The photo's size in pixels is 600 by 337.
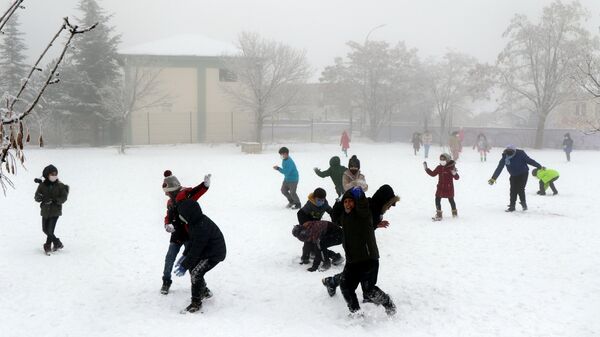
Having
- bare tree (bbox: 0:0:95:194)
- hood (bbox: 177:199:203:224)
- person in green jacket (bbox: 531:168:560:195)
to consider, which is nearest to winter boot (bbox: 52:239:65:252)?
hood (bbox: 177:199:203:224)

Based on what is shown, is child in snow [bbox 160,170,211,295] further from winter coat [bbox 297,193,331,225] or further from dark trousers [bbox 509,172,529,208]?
dark trousers [bbox 509,172,529,208]

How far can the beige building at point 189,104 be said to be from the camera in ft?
137

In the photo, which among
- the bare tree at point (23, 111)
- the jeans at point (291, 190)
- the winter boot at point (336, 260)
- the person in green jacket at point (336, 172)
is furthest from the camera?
the jeans at point (291, 190)

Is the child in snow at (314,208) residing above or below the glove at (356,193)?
below

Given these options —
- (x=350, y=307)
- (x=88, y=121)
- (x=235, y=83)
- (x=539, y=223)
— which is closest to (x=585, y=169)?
(x=539, y=223)

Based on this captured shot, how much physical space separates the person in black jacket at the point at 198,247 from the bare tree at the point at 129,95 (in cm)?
2645

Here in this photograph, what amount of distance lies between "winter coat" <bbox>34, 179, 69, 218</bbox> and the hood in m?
3.77

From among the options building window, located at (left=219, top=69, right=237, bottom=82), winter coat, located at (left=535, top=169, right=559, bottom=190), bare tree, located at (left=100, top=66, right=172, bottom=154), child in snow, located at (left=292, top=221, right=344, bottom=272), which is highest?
building window, located at (left=219, top=69, right=237, bottom=82)

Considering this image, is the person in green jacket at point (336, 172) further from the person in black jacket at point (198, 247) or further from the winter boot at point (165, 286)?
the person in black jacket at point (198, 247)

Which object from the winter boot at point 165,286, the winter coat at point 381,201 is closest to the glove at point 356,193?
the winter coat at point 381,201

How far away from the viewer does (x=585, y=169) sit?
23.4m

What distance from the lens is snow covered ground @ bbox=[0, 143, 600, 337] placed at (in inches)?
241

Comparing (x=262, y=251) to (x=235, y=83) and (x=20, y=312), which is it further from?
(x=235, y=83)

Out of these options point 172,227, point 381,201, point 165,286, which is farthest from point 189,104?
point 381,201
